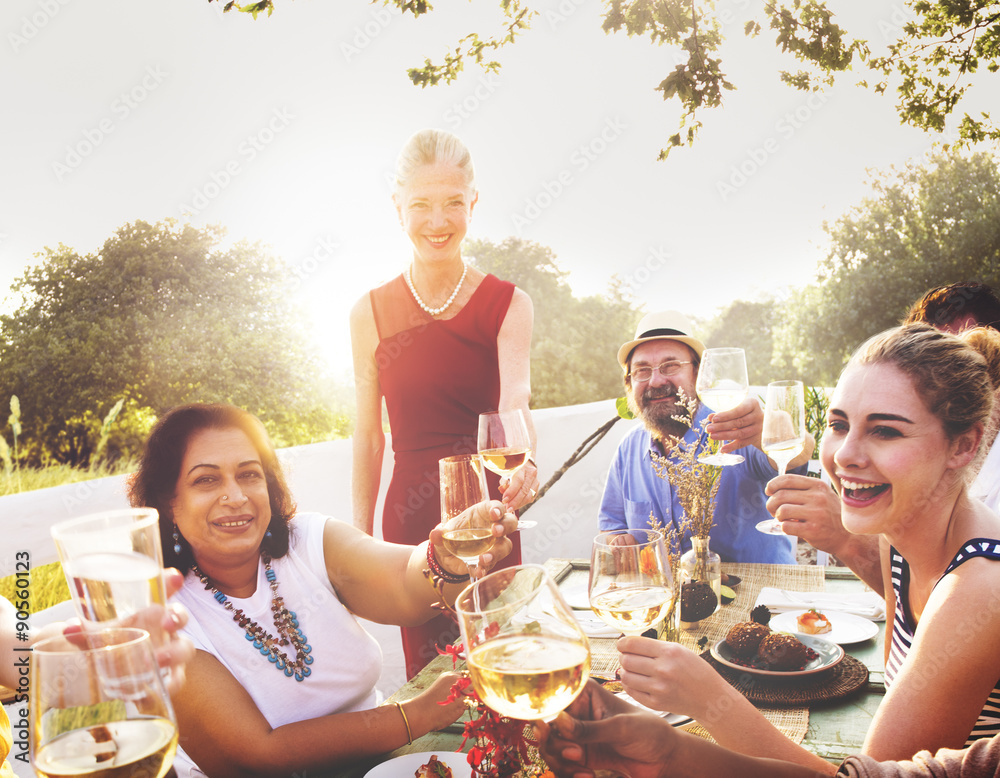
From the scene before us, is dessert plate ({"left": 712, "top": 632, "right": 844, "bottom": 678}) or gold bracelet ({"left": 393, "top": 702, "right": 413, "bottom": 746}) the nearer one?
gold bracelet ({"left": 393, "top": 702, "right": 413, "bottom": 746})

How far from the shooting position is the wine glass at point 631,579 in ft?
4.32

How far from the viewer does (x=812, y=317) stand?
29094 millimetres

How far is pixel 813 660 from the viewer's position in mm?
1895

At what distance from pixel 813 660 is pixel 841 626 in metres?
0.36

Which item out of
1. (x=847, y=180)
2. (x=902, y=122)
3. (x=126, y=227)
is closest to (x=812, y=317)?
(x=847, y=180)

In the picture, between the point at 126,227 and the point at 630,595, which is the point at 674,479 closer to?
the point at 630,595

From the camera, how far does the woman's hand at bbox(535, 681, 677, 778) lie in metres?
1.12

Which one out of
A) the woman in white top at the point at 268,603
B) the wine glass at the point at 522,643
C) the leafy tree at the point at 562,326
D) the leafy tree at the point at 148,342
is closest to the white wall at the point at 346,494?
the woman in white top at the point at 268,603

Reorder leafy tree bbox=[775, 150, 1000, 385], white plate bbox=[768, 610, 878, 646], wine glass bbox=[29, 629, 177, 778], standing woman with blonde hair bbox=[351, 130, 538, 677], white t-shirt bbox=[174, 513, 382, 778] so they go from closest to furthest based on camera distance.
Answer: wine glass bbox=[29, 629, 177, 778] < white t-shirt bbox=[174, 513, 382, 778] < white plate bbox=[768, 610, 878, 646] < standing woman with blonde hair bbox=[351, 130, 538, 677] < leafy tree bbox=[775, 150, 1000, 385]

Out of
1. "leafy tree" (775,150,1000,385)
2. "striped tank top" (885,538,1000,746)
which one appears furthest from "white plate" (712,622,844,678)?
"leafy tree" (775,150,1000,385)

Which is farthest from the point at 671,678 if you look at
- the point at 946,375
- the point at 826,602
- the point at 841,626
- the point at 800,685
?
the point at 826,602

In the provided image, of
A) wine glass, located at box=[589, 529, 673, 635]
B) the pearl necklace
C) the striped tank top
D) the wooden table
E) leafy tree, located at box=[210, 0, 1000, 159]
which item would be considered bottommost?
the wooden table

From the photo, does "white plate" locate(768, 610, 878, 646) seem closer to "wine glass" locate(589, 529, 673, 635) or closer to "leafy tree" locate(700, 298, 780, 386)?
"wine glass" locate(589, 529, 673, 635)

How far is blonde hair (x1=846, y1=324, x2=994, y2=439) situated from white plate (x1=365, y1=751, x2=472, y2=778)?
4.15 feet
